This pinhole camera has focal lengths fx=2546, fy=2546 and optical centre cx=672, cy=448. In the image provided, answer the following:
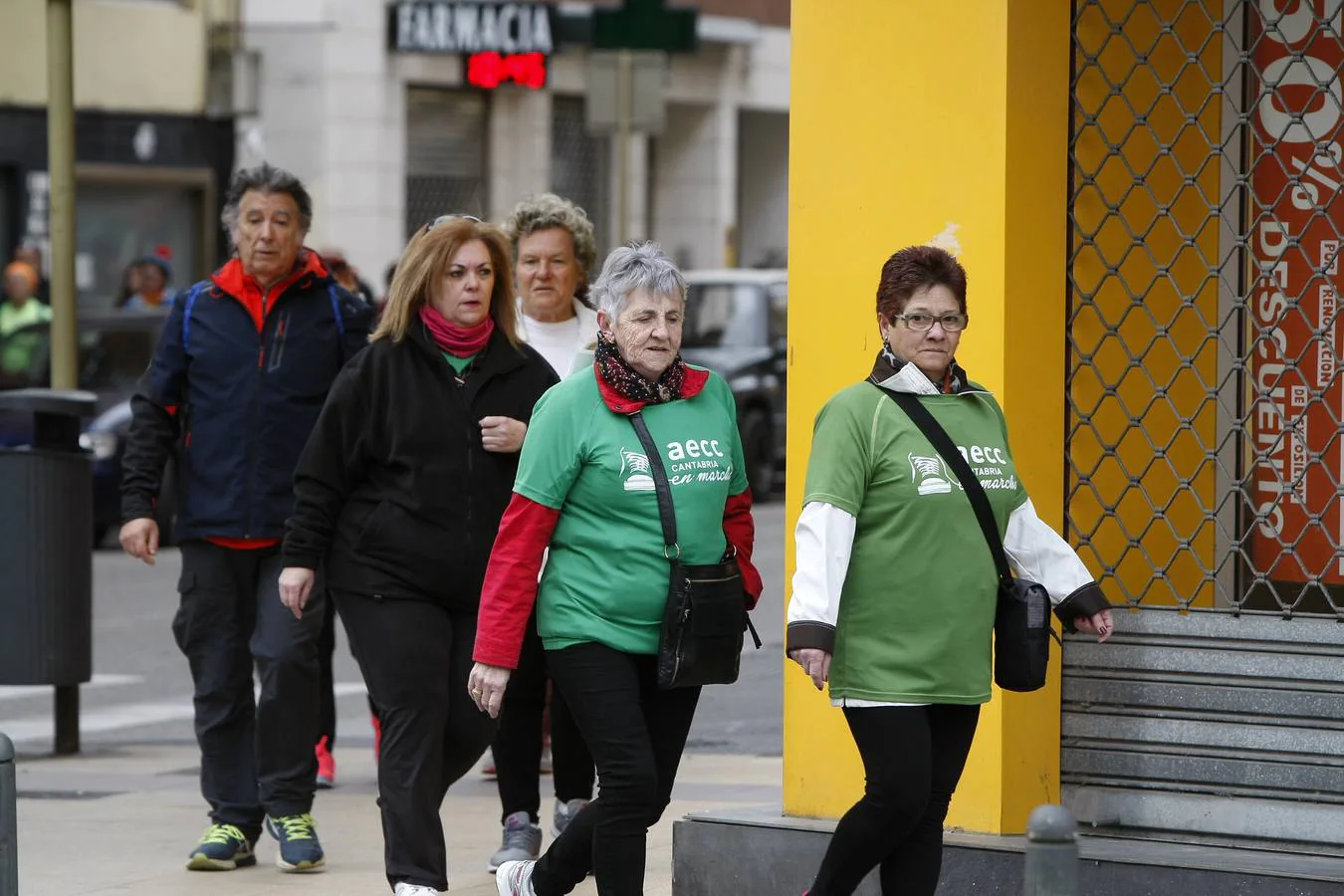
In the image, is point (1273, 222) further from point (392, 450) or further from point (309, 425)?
point (309, 425)

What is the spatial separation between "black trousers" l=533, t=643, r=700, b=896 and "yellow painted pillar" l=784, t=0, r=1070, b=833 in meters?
0.78

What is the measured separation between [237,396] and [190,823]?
1673mm

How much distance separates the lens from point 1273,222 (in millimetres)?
6621

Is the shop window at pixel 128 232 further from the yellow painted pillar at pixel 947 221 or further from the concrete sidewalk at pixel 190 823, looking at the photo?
the yellow painted pillar at pixel 947 221

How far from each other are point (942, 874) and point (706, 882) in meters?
0.70

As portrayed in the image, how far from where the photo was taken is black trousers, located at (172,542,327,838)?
7590 millimetres

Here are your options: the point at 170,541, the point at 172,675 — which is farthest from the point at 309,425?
the point at 170,541

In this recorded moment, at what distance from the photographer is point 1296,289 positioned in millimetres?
6629

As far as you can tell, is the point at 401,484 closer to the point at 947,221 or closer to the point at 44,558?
the point at 947,221

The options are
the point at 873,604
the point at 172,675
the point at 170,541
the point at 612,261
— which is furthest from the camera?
the point at 170,541

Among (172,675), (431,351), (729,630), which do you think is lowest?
(172,675)

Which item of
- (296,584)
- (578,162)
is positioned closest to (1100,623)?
(296,584)

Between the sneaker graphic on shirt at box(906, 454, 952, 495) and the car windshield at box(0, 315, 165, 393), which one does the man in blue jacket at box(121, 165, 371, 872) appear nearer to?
the sneaker graphic on shirt at box(906, 454, 952, 495)

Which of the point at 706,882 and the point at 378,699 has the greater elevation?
the point at 378,699
